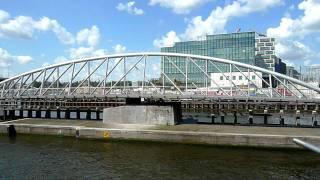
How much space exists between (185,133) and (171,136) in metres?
1.92

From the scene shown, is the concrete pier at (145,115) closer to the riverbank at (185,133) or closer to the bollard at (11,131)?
the riverbank at (185,133)

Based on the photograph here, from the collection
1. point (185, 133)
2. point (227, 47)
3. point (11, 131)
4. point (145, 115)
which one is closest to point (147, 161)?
point (185, 133)

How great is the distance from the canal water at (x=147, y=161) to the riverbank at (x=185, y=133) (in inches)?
62.7

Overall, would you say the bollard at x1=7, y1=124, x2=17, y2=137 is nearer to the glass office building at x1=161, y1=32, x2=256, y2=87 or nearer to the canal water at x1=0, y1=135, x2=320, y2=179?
the canal water at x1=0, y1=135, x2=320, y2=179

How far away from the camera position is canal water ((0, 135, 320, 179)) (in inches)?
1325

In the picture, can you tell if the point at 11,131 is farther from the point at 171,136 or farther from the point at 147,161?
the point at 147,161

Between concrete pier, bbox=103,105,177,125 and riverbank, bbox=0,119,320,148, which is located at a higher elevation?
concrete pier, bbox=103,105,177,125

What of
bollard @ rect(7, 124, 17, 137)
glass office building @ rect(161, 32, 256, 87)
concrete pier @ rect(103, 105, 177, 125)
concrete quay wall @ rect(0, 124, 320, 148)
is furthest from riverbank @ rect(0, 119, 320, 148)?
glass office building @ rect(161, 32, 256, 87)

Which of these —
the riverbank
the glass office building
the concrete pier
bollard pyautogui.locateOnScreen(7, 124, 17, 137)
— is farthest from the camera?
the glass office building

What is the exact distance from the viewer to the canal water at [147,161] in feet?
110

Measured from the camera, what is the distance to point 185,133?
173 ft

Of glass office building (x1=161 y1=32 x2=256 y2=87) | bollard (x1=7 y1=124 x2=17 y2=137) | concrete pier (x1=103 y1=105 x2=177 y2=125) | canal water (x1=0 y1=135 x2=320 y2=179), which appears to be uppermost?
glass office building (x1=161 y1=32 x2=256 y2=87)

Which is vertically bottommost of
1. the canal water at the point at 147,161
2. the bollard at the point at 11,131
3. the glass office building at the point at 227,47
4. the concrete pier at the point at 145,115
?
the canal water at the point at 147,161

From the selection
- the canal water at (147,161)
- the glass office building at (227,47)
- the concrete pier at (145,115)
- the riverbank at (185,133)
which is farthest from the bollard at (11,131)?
the glass office building at (227,47)
